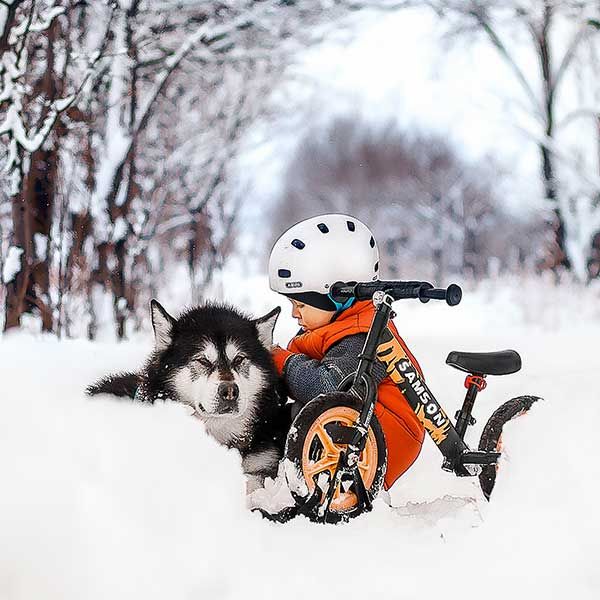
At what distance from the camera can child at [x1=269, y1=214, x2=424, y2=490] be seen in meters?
3.01

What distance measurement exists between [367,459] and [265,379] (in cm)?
50

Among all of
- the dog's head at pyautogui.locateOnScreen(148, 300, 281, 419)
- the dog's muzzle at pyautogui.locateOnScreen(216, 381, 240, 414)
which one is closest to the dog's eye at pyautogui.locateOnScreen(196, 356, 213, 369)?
the dog's head at pyautogui.locateOnScreen(148, 300, 281, 419)

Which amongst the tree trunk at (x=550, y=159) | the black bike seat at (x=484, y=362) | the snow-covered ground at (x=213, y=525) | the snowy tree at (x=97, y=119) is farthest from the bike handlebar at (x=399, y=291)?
the tree trunk at (x=550, y=159)

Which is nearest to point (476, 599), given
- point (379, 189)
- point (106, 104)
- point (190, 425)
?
point (190, 425)

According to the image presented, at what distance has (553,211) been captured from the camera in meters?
17.6

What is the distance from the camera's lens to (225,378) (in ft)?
9.25

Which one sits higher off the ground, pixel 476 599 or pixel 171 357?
pixel 171 357

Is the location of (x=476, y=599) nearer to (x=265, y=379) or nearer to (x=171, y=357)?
(x=265, y=379)

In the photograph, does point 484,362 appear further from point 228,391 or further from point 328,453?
point 228,391

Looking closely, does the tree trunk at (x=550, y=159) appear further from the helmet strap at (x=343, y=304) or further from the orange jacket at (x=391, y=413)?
the orange jacket at (x=391, y=413)

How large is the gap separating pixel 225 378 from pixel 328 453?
0.43 m

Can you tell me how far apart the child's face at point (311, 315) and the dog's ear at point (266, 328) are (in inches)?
7.5

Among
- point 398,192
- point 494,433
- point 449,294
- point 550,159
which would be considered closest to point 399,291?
point 449,294

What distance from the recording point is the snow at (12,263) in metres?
6.50
